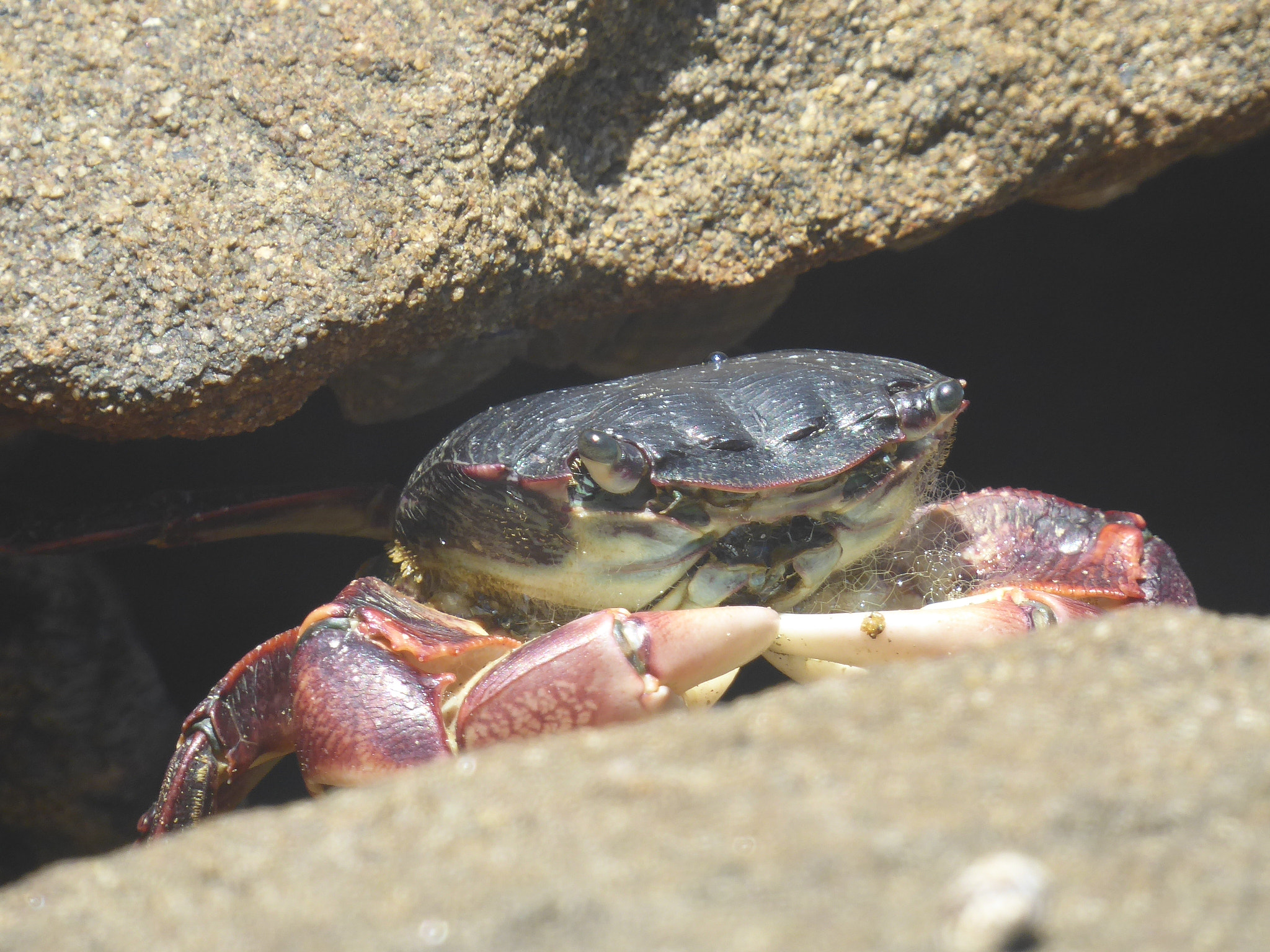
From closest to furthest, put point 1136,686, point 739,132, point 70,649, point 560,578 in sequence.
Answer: point 1136,686, point 560,578, point 739,132, point 70,649

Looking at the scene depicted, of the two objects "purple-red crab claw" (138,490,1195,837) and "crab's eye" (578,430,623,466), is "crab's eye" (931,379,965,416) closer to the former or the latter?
"purple-red crab claw" (138,490,1195,837)

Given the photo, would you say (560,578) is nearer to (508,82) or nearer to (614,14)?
(508,82)

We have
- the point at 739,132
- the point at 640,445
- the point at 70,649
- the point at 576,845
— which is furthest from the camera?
the point at 70,649

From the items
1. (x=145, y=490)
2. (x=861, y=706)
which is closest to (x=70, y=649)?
(x=145, y=490)

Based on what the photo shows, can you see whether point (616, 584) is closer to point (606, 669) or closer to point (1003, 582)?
point (606, 669)

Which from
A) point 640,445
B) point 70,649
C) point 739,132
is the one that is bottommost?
point 70,649

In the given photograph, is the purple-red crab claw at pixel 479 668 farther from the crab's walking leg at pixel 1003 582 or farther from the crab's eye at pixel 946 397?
the crab's eye at pixel 946 397

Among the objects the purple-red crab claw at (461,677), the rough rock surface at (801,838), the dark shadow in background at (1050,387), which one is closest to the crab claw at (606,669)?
the purple-red crab claw at (461,677)

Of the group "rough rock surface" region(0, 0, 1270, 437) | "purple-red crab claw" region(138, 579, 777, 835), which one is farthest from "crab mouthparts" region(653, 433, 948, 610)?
"rough rock surface" region(0, 0, 1270, 437)
